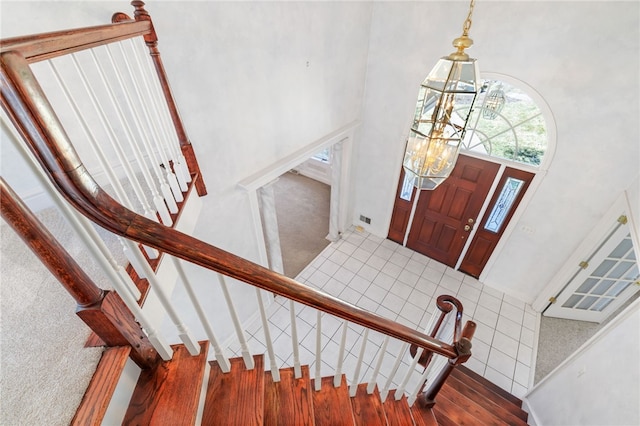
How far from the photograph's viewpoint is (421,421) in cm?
186

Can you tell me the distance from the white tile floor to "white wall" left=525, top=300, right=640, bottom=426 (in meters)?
0.77

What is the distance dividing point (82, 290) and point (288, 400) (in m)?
1.04

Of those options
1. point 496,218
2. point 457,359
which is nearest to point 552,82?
point 496,218

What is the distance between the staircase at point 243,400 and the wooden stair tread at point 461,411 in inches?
22.8

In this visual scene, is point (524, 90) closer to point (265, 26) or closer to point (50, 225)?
point (265, 26)

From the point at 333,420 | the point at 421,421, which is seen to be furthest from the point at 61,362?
the point at 421,421

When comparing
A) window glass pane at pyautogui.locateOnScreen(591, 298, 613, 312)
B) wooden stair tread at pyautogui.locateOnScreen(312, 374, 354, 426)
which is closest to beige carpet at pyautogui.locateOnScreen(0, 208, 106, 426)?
wooden stair tread at pyautogui.locateOnScreen(312, 374, 354, 426)

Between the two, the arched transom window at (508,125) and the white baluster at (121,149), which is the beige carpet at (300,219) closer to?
the arched transom window at (508,125)

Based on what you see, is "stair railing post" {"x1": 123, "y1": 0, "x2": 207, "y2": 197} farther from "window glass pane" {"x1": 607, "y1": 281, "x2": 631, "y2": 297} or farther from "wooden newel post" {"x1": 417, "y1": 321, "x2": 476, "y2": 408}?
"window glass pane" {"x1": 607, "y1": 281, "x2": 631, "y2": 297}

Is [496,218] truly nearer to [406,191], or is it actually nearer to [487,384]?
[406,191]

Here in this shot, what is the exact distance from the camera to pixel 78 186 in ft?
2.15

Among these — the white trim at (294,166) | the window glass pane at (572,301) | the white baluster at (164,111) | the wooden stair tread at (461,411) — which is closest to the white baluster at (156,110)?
the white baluster at (164,111)

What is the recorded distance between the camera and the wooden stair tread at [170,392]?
0.95 metres

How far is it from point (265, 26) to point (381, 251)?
3.73 m
